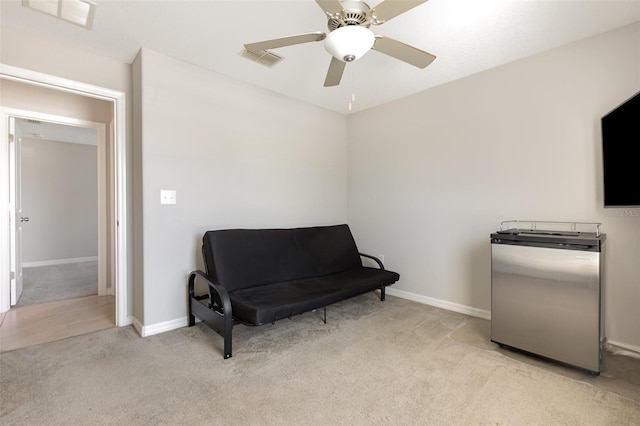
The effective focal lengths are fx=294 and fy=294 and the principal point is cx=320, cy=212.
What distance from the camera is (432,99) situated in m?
3.21

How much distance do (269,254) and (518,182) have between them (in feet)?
7.87

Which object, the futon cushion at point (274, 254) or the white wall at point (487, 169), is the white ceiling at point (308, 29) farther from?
the futon cushion at point (274, 254)

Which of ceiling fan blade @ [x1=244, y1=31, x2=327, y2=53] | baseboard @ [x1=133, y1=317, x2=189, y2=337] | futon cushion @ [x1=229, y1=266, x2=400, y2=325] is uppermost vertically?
ceiling fan blade @ [x1=244, y1=31, x2=327, y2=53]

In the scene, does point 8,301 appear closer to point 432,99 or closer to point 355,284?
point 355,284

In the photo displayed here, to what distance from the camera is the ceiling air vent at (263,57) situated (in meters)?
2.49

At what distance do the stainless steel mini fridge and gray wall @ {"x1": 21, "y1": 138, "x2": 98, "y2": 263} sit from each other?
715 cm

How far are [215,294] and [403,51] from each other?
225 cm

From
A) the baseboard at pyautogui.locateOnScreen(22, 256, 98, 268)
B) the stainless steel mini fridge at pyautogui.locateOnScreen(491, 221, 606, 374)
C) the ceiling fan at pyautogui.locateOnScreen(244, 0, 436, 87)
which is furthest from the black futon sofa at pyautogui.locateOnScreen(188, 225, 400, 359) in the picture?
the baseboard at pyautogui.locateOnScreen(22, 256, 98, 268)

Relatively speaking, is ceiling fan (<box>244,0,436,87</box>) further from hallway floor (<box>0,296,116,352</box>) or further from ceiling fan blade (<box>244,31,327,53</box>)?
hallway floor (<box>0,296,116,352</box>)

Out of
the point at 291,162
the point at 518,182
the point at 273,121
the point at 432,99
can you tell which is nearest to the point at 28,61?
the point at 273,121

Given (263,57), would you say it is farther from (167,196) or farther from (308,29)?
(167,196)

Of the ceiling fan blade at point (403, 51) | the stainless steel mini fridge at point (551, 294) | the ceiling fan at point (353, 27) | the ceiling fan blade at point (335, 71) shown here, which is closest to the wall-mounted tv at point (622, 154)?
the stainless steel mini fridge at point (551, 294)

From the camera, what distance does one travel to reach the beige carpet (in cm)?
151

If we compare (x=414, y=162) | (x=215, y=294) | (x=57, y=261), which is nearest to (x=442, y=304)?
(x=414, y=162)
